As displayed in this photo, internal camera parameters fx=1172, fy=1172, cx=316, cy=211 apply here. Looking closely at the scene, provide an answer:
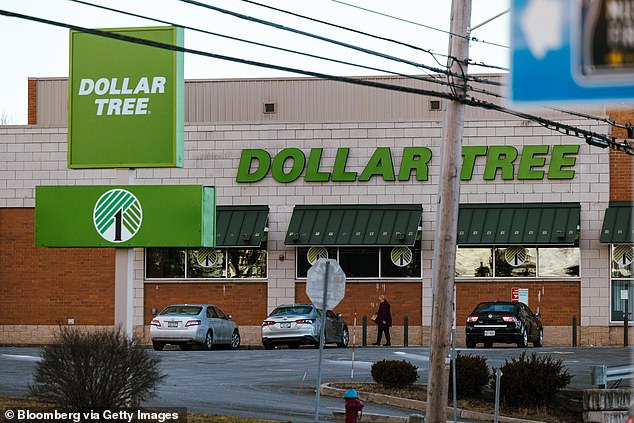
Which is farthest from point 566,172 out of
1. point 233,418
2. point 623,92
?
point 623,92

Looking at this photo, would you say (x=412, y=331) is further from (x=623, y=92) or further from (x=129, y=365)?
(x=623, y=92)

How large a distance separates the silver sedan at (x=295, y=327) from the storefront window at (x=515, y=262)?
818 cm

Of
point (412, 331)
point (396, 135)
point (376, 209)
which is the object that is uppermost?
point (396, 135)

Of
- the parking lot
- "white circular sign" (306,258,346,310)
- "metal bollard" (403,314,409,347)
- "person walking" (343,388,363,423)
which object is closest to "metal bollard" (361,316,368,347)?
"metal bollard" (403,314,409,347)

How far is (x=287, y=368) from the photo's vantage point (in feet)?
85.4

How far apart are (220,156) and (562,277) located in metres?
12.6

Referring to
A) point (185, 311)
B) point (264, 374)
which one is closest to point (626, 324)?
point (185, 311)

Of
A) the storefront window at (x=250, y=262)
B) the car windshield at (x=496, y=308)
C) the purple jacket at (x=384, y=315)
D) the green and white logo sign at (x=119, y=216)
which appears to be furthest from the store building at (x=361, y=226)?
the green and white logo sign at (x=119, y=216)

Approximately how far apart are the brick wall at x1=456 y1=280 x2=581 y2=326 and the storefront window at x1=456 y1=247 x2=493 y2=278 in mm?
349

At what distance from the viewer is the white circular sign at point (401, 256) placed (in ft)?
132

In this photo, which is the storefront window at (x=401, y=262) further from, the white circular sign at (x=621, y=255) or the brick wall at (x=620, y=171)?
the brick wall at (x=620, y=171)

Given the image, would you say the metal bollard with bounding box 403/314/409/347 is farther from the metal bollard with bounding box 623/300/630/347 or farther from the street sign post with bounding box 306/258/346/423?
the street sign post with bounding box 306/258/346/423

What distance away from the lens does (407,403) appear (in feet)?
66.6

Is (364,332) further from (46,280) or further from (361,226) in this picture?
(46,280)
